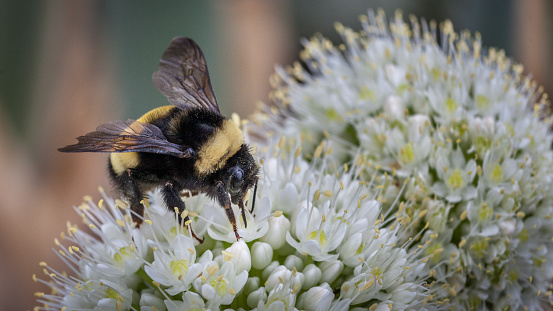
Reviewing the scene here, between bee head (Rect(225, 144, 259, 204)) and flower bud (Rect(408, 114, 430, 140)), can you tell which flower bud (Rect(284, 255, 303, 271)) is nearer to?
bee head (Rect(225, 144, 259, 204))

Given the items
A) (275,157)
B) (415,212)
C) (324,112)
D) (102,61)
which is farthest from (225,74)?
(415,212)

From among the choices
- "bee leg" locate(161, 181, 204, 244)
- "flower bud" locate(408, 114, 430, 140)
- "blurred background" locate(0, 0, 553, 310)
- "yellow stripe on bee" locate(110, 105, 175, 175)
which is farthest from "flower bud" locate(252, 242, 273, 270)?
"blurred background" locate(0, 0, 553, 310)

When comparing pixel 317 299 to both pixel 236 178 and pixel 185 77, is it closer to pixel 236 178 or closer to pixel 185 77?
pixel 236 178

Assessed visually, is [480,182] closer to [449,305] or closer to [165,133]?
[449,305]

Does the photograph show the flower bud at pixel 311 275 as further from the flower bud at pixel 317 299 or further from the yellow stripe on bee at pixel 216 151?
the yellow stripe on bee at pixel 216 151

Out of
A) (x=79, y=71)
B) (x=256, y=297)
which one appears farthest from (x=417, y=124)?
(x=79, y=71)
